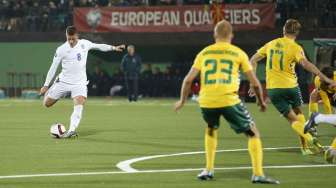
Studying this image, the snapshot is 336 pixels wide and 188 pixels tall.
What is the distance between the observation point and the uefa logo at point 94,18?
123 ft

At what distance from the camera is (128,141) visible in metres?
16.4

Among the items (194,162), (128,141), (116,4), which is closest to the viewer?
(194,162)

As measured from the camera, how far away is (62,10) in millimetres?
39406

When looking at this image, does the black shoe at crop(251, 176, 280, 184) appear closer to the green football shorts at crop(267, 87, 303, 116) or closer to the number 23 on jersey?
the number 23 on jersey

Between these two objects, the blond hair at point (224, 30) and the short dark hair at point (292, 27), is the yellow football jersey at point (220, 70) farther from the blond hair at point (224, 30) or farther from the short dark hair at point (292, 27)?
the short dark hair at point (292, 27)

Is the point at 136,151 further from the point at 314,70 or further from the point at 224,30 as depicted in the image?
the point at 224,30

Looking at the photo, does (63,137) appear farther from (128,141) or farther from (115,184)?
(115,184)

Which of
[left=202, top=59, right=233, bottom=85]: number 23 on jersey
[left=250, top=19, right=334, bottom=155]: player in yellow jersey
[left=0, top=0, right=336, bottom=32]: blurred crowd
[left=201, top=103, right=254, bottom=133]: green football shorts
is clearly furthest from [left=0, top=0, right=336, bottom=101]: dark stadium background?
[left=202, top=59, right=233, bottom=85]: number 23 on jersey

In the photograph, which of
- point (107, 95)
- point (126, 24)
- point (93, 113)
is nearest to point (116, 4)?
point (126, 24)

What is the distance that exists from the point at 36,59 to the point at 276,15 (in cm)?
1294

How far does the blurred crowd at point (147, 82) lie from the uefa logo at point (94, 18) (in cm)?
218

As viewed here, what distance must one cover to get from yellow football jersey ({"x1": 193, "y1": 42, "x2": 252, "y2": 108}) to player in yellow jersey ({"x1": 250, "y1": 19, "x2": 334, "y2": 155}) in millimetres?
3381

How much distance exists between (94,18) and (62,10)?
2527 millimetres

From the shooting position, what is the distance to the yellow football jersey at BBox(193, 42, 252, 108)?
10.3 meters
